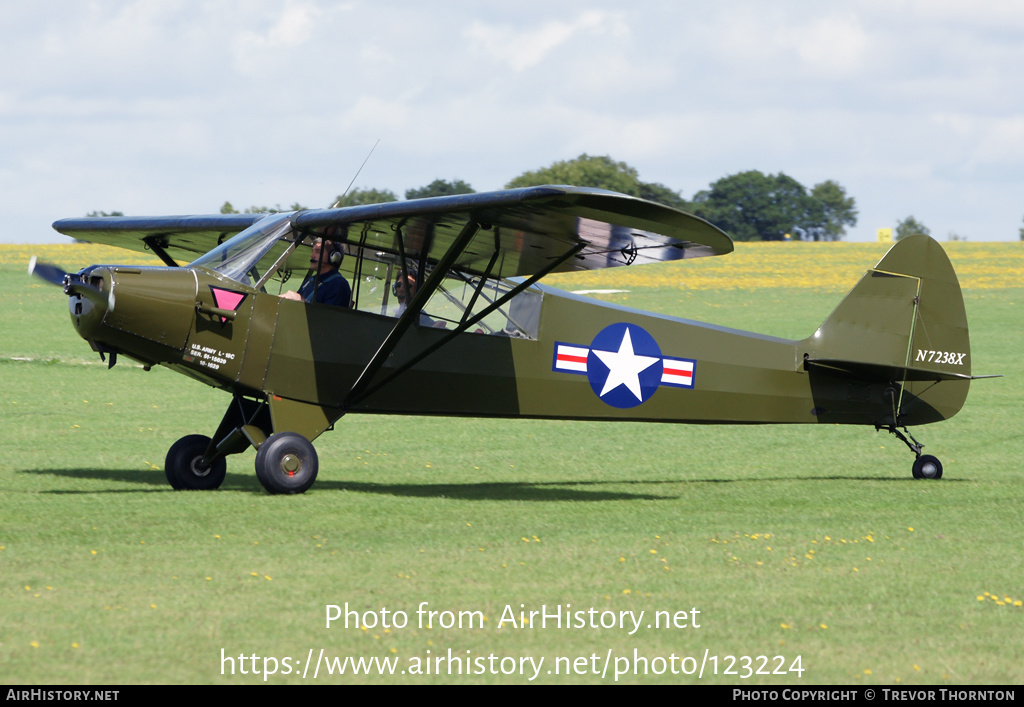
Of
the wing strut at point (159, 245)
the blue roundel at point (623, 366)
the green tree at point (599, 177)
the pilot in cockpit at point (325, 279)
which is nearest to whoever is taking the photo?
the pilot in cockpit at point (325, 279)

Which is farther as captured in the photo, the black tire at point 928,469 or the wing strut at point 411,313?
the black tire at point 928,469

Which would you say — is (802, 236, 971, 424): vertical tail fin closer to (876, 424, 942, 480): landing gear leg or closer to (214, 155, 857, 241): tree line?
(876, 424, 942, 480): landing gear leg

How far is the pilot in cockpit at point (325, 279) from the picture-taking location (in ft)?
34.8

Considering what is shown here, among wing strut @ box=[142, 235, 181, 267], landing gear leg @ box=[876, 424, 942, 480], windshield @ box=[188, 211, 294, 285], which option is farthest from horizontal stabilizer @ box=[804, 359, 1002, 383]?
wing strut @ box=[142, 235, 181, 267]

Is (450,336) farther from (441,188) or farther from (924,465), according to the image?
(441,188)

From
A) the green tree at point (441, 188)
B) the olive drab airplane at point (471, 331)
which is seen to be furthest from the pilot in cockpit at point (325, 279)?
the green tree at point (441, 188)

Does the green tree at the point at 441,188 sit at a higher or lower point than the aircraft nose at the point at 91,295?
higher

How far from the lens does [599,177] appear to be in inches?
4117

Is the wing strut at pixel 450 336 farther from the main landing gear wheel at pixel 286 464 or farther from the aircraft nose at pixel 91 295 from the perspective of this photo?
the aircraft nose at pixel 91 295

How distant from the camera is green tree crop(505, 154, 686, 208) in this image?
319ft

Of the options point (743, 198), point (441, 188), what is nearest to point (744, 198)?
point (743, 198)

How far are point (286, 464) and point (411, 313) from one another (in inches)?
69.9

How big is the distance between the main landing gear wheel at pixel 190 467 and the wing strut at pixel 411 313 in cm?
155

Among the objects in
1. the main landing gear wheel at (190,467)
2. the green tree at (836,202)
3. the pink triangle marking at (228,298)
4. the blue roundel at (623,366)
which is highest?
the green tree at (836,202)
